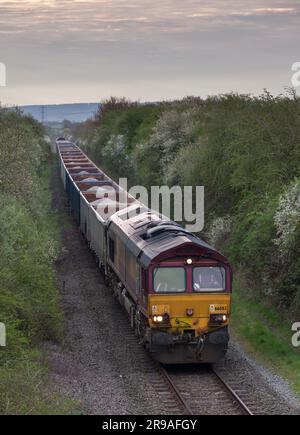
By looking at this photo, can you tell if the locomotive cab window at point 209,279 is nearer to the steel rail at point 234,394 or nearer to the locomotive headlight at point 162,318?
the locomotive headlight at point 162,318

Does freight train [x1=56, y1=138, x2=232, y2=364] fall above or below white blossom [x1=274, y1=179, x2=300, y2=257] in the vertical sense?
below

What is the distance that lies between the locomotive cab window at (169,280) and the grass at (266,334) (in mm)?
3556

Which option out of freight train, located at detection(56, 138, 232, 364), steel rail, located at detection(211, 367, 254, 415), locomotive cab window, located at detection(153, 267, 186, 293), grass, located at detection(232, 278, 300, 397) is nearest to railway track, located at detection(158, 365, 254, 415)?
steel rail, located at detection(211, 367, 254, 415)

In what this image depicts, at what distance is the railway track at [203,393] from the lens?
1689cm

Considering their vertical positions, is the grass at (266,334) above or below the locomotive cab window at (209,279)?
below

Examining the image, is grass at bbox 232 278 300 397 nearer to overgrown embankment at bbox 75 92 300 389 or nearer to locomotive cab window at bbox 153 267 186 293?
overgrown embankment at bbox 75 92 300 389

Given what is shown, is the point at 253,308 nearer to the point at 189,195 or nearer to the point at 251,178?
the point at 251,178

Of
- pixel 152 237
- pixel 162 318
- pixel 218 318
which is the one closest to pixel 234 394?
pixel 218 318

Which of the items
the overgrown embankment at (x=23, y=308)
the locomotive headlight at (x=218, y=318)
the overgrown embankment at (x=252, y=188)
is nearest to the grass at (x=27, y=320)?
the overgrown embankment at (x=23, y=308)

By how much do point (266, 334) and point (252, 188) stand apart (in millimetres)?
10747

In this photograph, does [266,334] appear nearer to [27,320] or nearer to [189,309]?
[189,309]

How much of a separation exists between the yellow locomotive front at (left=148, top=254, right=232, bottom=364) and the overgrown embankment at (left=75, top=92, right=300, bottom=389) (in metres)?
2.52

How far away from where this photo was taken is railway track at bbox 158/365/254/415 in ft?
55.4

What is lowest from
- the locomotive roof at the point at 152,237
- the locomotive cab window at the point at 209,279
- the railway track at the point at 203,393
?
the railway track at the point at 203,393
